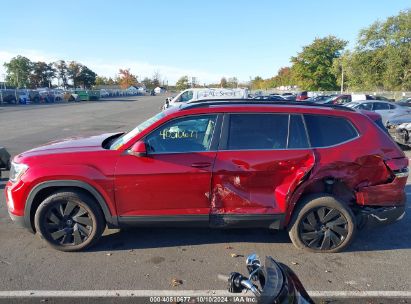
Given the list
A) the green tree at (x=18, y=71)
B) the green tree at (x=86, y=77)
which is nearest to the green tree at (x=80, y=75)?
the green tree at (x=86, y=77)

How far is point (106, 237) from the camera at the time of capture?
4.50 m

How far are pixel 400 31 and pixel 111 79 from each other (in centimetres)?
12388

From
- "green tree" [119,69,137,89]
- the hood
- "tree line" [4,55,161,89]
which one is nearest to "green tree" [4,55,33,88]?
"tree line" [4,55,161,89]

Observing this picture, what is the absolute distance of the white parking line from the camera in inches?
126

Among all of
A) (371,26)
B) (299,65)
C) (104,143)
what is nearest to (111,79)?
(299,65)

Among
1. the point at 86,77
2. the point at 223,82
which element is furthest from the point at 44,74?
the point at 223,82

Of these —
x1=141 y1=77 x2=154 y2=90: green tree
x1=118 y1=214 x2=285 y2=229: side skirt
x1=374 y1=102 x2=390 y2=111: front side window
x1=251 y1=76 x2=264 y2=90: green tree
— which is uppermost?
x1=141 y1=77 x2=154 y2=90: green tree

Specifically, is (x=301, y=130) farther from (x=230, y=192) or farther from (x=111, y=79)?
(x=111, y=79)

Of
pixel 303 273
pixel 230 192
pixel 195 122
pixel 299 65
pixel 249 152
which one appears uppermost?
pixel 299 65

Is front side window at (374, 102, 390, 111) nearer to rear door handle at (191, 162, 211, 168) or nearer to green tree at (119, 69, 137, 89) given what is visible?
rear door handle at (191, 162, 211, 168)

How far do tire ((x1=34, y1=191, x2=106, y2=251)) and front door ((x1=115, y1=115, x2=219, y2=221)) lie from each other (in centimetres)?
35

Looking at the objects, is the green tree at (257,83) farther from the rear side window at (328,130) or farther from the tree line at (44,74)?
the rear side window at (328,130)

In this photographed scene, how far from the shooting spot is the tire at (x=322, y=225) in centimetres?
401

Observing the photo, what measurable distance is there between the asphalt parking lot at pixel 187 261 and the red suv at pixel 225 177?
0.86 feet
